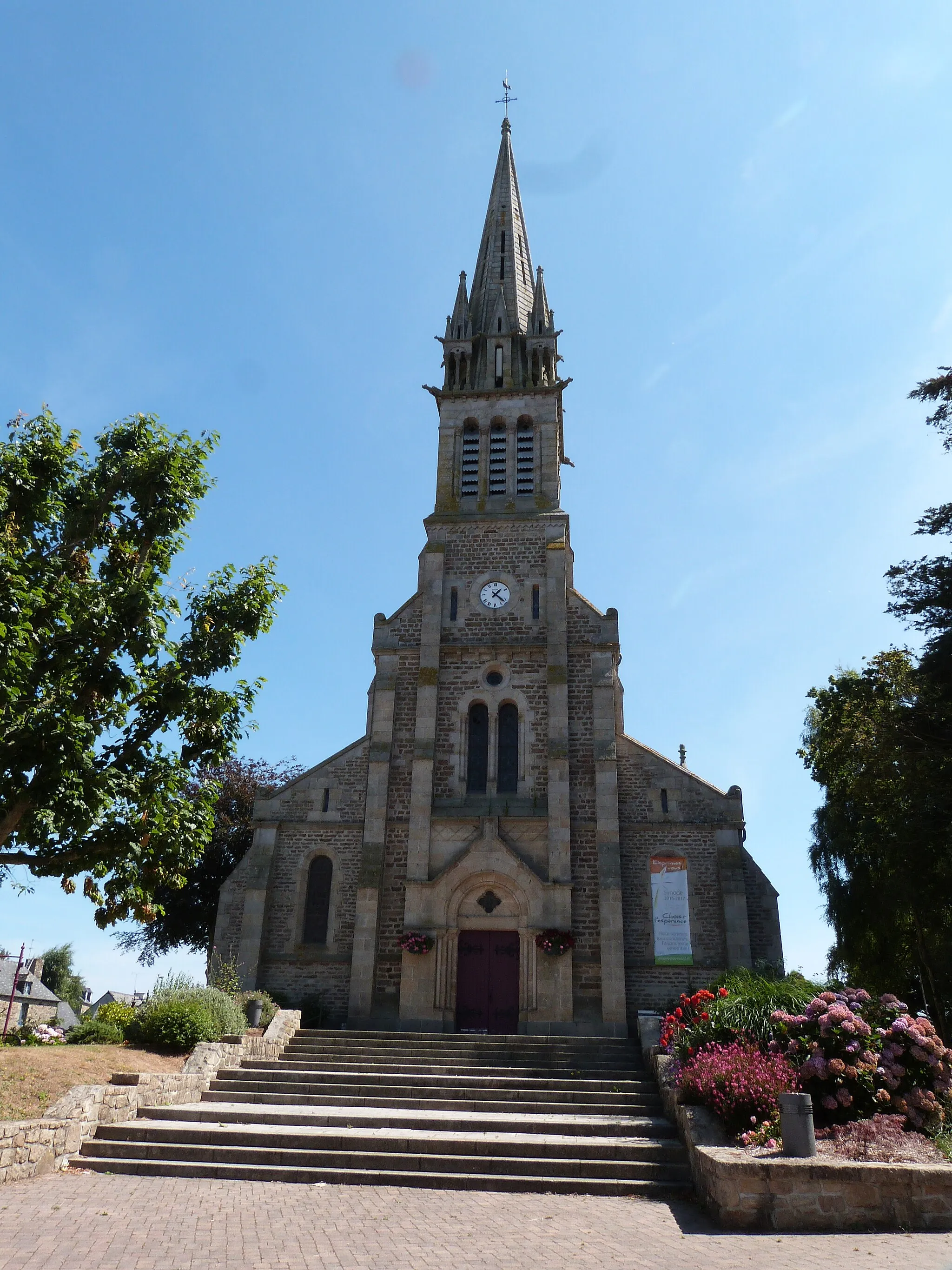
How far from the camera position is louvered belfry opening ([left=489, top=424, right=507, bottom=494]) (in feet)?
84.8

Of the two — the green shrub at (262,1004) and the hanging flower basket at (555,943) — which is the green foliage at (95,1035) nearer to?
the green shrub at (262,1004)

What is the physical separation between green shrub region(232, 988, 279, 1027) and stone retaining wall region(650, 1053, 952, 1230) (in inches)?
428

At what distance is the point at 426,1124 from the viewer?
12094 millimetres

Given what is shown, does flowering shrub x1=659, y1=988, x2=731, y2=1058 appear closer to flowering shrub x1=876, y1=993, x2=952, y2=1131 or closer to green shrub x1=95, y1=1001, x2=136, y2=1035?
flowering shrub x1=876, y1=993, x2=952, y2=1131

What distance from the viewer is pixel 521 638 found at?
23.3 meters

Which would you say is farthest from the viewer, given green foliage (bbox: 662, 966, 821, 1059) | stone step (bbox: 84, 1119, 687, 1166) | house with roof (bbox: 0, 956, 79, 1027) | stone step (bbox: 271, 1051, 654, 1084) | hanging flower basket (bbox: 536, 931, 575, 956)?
house with roof (bbox: 0, 956, 79, 1027)

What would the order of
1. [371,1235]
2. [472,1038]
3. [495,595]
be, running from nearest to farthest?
[371,1235] → [472,1038] → [495,595]

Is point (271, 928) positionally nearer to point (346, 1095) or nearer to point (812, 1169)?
point (346, 1095)

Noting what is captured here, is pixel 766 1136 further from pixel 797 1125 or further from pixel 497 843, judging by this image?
pixel 497 843

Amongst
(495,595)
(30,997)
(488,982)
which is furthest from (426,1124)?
(30,997)

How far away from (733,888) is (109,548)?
50.2 ft

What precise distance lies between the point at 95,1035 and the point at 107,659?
7.34m

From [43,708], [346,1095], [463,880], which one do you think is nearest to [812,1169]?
[346,1095]

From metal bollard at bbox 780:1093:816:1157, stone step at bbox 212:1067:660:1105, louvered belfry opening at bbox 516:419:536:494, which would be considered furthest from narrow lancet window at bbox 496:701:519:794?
metal bollard at bbox 780:1093:816:1157
